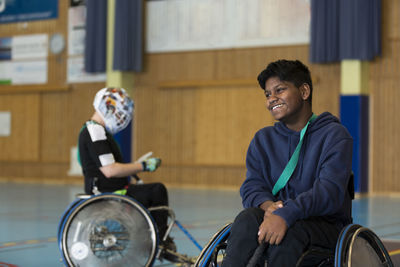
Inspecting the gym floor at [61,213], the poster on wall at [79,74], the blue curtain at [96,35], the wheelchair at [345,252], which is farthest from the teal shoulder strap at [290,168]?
the poster on wall at [79,74]

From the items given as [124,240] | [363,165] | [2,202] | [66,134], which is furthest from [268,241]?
[66,134]

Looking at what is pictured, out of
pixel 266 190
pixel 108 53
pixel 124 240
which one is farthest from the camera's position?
pixel 108 53

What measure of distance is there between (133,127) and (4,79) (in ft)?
13.5

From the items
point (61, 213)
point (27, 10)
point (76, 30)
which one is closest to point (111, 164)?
point (61, 213)

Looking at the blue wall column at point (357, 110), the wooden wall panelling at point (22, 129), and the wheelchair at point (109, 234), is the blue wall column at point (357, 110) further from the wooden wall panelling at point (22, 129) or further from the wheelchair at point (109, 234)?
the wheelchair at point (109, 234)

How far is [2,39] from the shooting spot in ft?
52.9

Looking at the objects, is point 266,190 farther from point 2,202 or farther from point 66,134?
point 66,134

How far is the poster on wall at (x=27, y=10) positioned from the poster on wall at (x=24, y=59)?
488 mm

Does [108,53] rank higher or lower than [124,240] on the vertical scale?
higher

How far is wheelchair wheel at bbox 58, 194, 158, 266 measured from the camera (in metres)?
3.54

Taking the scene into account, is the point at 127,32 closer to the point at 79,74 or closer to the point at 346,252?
the point at 79,74

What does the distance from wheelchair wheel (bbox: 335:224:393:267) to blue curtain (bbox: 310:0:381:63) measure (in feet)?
31.7

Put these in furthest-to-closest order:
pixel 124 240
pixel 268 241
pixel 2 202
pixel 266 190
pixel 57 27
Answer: pixel 57 27, pixel 2 202, pixel 124 240, pixel 266 190, pixel 268 241

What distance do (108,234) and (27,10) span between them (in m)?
13.3
